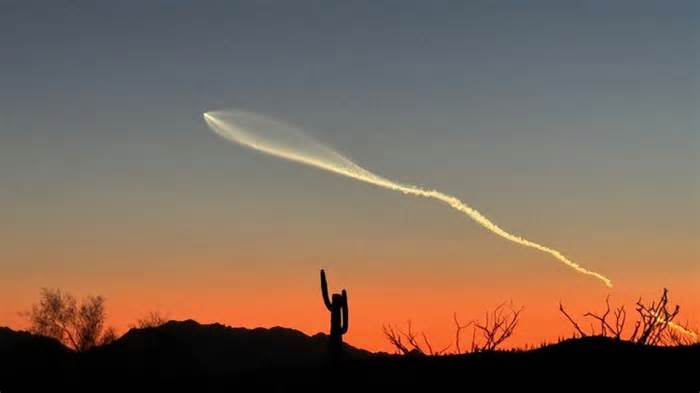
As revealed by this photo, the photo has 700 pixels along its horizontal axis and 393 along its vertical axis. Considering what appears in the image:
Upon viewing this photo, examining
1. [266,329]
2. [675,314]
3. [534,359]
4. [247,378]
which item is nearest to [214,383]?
[247,378]

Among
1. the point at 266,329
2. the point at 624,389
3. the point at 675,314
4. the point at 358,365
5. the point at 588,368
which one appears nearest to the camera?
the point at 624,389

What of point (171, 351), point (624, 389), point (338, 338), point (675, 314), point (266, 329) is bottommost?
point (624, 389)

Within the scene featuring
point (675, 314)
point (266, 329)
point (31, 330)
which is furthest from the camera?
point (266, 329)

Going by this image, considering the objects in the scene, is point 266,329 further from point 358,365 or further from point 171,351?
point 358,365

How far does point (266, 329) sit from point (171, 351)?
312ft

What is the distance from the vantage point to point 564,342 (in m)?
34.7

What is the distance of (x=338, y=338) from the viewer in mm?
33719

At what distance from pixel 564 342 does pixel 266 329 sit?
164089 millimetres

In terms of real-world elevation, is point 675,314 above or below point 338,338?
above

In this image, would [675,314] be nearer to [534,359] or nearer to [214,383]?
[534,359]

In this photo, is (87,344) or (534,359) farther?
(87,344)

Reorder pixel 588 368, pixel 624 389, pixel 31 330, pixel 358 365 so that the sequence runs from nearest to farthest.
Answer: pixel 624 389 → pixel 588 368 → pixel 358 365 → pixel 31 330

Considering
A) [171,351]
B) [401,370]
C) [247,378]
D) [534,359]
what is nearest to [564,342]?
[534,359]

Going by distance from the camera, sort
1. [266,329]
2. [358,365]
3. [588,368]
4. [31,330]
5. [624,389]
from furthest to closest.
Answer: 1. [266,329]
2. [31,330]
3. [358,365]
4. [588,368]
5. [624,389]
